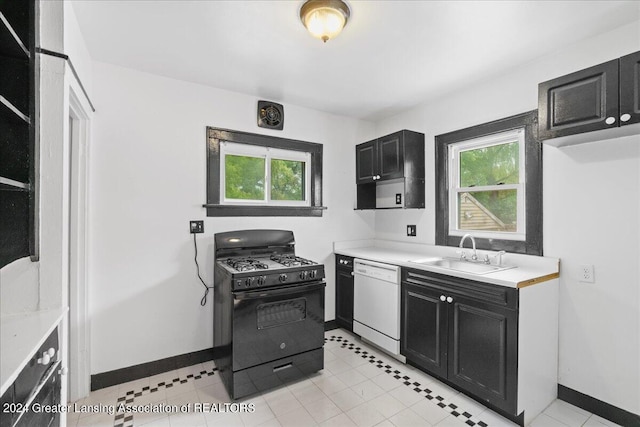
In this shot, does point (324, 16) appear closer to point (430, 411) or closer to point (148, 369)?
point (430, 411)

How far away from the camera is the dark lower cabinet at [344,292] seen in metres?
3.21

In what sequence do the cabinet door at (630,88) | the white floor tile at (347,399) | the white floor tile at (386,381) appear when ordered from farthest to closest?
the white floor tile at (386,381)
the white floor tile at (347,399)
the cabinet door at (630,88)

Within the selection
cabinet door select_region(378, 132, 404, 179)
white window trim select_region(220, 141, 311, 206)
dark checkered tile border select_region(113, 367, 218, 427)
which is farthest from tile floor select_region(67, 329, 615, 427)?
cabinet door select_region(378, 132, 404, 179)

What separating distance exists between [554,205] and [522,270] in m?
0.54

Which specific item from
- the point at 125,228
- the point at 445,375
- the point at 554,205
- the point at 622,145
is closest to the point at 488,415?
the point at 445,375

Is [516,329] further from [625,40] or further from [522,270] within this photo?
[625,40]

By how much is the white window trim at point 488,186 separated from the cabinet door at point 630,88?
75 centimetres

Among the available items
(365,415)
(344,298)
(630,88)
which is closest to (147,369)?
(365,415)

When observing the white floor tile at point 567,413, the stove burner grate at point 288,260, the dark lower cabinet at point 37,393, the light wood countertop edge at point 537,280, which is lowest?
the white floor tile at point 567,413

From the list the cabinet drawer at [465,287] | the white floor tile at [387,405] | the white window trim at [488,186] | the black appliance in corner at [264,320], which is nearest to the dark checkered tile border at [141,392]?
the black appliance in corner at [264,320]

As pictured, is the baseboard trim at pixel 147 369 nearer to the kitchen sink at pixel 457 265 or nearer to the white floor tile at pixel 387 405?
the white floor tile at pixel 387 405

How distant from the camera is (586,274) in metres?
2.03

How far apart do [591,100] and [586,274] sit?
3.77ft

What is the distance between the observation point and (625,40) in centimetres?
189
